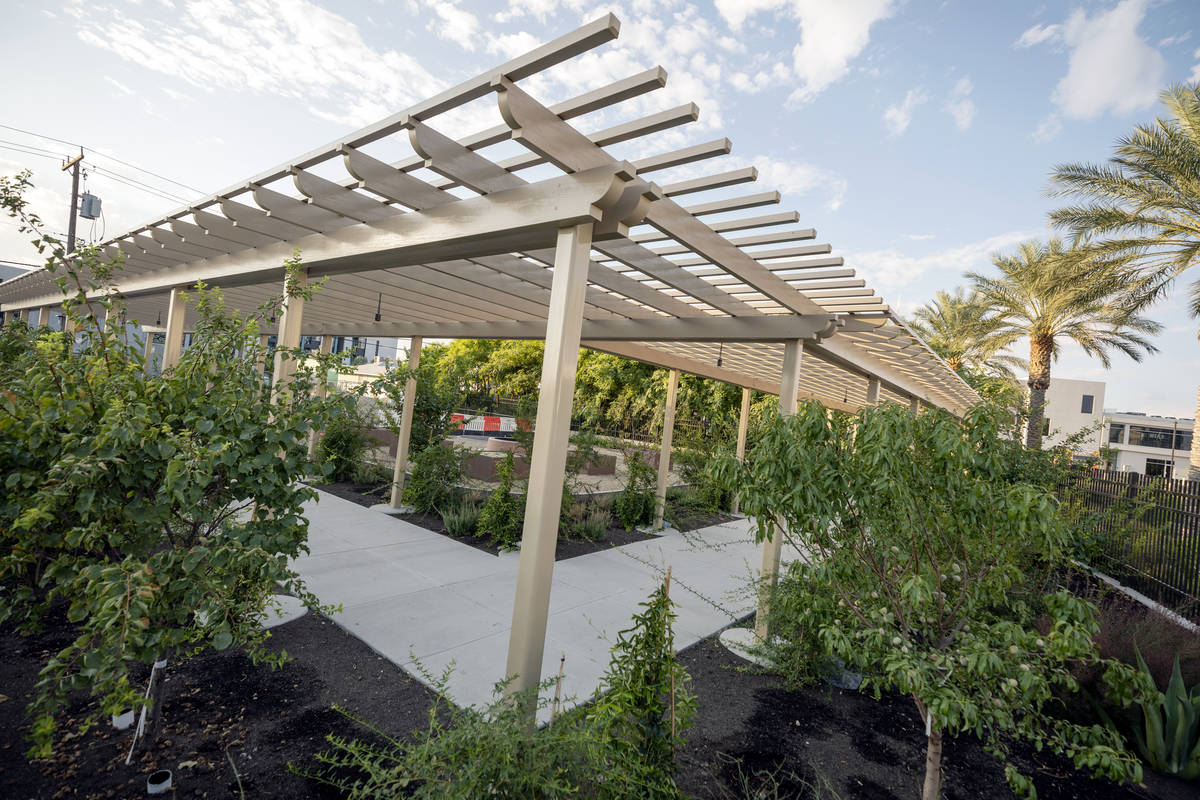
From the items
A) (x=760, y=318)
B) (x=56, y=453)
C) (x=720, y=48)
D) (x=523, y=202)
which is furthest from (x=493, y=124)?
(x=720, y=48)

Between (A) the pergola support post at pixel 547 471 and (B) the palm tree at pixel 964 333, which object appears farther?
(B) the palm tree at pixel 964 333

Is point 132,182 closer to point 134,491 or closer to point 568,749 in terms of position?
point 134,491

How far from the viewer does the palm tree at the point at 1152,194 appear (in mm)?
8758

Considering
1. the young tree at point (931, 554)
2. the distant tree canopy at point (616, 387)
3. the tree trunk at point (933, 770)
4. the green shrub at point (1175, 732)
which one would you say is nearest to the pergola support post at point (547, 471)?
the young tree at point (931, 554)

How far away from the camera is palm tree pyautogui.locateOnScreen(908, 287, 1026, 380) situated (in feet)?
51.1

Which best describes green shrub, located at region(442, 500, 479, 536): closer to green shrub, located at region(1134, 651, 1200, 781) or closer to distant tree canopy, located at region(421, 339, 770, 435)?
green shrub, located at region(1134, 651, 1200, 781)

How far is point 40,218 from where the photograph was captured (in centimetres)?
256

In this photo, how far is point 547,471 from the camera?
8.38 ft

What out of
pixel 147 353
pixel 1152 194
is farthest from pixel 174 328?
pixel 1152 194

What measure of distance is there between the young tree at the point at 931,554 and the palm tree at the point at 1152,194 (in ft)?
35.0

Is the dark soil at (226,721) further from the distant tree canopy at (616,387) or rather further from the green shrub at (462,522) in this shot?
the distant tree canopy at (616,387)

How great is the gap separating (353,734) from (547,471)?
180cm

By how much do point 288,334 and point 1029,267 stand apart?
15.6 m

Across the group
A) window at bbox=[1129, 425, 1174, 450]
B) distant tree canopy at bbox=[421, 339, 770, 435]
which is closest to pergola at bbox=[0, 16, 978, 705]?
distant tree canopy at bbox=[421, 339, 770, 435]
